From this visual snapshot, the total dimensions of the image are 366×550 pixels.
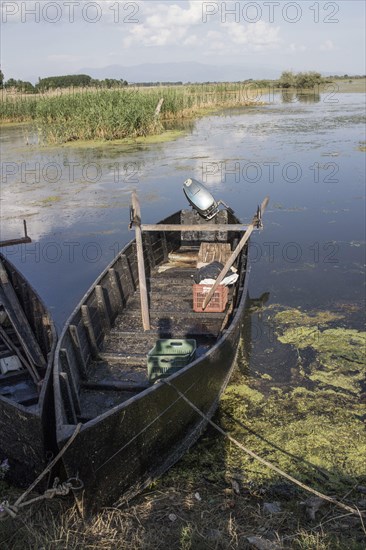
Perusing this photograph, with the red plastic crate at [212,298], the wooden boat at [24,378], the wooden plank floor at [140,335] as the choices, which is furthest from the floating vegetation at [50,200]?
the red plastic crate at [212,298]

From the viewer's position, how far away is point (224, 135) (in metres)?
31.4

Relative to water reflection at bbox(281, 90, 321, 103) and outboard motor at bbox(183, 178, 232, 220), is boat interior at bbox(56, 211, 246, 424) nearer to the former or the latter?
outboard motor at bbox(183, 178, 232, 220)

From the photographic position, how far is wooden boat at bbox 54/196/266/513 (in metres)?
4.53

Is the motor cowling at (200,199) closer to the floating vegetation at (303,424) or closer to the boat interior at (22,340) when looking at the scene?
the floating vegetation at (303,424)

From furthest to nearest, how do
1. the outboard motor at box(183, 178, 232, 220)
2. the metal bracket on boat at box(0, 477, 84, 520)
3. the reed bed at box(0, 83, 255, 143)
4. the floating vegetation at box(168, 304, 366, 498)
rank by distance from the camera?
the reed bed at box(0, 83, 255, 143), the outboard motor at box(183, 178, 232, 220), the floating vegetation at box(168, 304, 366, 498), the metal bracket on boat at box(0, 477, 84, 520)

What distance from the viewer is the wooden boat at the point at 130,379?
14.9 feet

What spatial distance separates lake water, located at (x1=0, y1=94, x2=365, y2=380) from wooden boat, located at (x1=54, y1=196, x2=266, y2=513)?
4.83 ft

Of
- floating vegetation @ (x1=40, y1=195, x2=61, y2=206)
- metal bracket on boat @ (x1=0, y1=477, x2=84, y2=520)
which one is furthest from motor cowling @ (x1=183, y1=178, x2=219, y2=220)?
floating vegetation @ (x1=40, y1=195, x2=61, y2=206)

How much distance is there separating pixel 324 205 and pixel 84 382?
40.4 feet

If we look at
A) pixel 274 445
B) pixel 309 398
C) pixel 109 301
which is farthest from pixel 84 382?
pixel 309 398

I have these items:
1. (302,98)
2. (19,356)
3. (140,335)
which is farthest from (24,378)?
(302,98)

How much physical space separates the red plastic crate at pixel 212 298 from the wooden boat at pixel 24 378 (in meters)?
2.57

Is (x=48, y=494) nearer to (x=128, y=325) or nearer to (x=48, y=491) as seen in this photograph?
(x=48, y=491)

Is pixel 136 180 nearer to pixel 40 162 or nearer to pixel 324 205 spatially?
pixel 40 162
